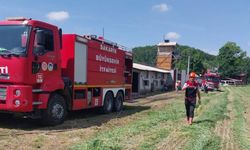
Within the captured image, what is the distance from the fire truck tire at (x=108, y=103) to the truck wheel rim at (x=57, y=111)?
4388 mm

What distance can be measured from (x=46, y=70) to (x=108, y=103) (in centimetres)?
602

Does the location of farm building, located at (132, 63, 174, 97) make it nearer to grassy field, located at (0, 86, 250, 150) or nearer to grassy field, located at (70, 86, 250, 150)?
grassy field, located at (0, 86, 250, 150)

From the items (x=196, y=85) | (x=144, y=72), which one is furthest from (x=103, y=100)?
(x=144, y=72)

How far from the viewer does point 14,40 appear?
38.3 feet

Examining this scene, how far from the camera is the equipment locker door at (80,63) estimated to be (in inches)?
571

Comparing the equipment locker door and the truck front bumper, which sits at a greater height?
the equipment locker door

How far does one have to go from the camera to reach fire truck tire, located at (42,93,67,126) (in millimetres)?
12430

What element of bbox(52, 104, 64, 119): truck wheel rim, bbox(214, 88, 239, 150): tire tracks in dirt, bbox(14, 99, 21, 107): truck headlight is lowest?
bbox(214, 88, 239, 150): tire tracks in dirt

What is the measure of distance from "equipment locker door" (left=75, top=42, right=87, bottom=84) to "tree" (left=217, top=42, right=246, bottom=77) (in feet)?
355

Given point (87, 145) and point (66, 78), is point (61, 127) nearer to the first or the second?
point (66, 78)

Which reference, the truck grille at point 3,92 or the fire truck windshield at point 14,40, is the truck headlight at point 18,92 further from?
the fire truck windshield at point 14,40

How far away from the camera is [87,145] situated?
8711 mm

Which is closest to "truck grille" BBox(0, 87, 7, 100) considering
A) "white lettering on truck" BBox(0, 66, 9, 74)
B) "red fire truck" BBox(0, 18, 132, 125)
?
"red fire truck" BBox(0, 18, 132, 125)

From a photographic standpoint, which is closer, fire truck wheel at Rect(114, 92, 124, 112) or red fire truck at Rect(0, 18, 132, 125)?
red fire truck at Rect(0, 18, 132, 125)
